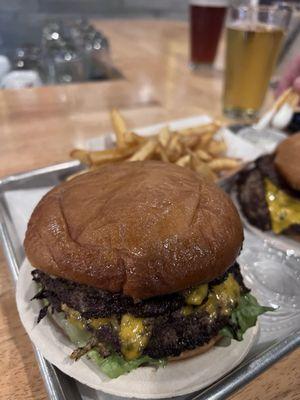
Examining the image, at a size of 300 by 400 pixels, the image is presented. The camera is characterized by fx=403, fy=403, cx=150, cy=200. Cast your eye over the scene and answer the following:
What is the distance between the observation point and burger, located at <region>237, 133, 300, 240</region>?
4.89 feet

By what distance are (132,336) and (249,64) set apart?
1939 mm

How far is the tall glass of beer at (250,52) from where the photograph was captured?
2275 millimetres

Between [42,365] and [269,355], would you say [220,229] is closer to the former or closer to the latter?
[269,355]

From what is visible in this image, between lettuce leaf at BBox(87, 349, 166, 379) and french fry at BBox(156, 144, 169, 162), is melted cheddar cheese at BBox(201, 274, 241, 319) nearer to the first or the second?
lettuce leaf at BBox(87, 349, 166, 379)

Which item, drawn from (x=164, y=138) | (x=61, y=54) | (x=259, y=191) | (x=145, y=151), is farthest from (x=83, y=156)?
(x=61, y=54)

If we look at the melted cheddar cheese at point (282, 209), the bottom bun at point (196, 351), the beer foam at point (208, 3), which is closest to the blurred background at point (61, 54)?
the beer foam at point (208, 3)

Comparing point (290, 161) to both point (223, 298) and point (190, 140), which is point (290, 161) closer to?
point (190, 140)

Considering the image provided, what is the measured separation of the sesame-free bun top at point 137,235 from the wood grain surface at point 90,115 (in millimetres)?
277

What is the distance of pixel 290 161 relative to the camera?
1511 mm

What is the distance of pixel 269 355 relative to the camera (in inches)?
38.4

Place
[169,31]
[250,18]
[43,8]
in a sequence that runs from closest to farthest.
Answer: [250,18], [169,31], [43,8]

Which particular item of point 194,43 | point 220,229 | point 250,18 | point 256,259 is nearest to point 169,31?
point 194,43

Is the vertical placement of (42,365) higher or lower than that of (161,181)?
lower

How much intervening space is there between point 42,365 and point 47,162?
43.8 inches
